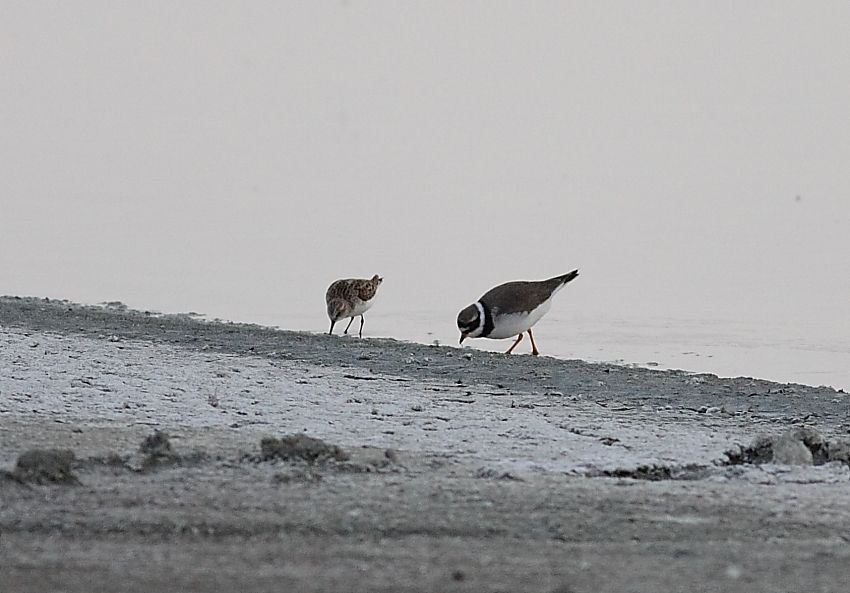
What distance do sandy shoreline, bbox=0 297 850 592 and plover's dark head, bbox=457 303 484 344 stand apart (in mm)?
2612

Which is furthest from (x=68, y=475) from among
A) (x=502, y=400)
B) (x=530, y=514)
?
(x=502, y=400)

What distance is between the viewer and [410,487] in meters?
4.78

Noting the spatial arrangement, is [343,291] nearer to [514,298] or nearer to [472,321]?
[472,321]

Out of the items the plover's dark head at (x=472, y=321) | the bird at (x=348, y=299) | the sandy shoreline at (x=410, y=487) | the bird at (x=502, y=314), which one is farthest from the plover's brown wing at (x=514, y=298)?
the sandy shoreline at (x=410, y=487)

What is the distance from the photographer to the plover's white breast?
11.1 m

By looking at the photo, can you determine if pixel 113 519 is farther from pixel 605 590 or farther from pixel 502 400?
pixel 502 400

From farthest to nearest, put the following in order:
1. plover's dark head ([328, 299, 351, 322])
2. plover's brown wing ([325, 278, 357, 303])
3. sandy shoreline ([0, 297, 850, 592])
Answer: plover's brown wing ([325, 278, 357, 303]) < plover's dark head ([328, 299, 351, 322]) < sandy shoreline ([0, 297, 850, 592])

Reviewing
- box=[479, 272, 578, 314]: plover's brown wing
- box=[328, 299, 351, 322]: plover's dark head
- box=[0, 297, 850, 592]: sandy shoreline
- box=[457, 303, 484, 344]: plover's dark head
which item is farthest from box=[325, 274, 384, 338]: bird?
box=[0, 297, 850, 592]: sandy shoreline

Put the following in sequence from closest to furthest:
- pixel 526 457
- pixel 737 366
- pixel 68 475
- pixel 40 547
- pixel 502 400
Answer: pixel 40 547
pixel 68 475
pixel 526 457
pixel 502 400
pixel 737 366

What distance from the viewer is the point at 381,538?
4.14m

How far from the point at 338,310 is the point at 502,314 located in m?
2.09

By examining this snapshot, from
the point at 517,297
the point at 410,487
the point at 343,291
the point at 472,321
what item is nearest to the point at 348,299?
the point at 343,291

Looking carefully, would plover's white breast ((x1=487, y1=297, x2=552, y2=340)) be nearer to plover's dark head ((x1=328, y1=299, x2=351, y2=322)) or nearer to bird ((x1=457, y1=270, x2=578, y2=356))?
bird ((x1=457, y1=270, x2=578, y2=356))

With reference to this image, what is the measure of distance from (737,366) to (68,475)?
7077mm
